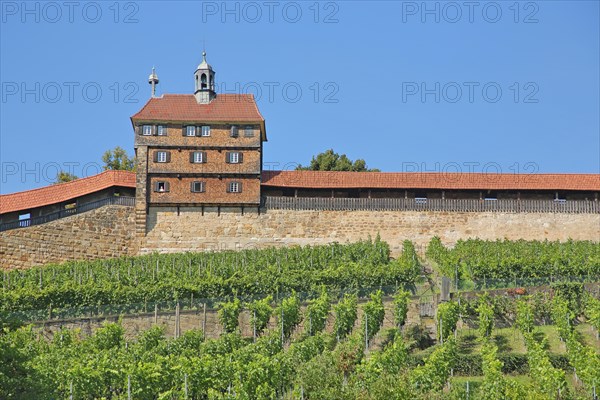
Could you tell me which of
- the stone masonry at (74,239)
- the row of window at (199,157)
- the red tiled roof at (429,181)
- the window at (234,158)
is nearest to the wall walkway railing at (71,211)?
the stone masonry at (74,239)

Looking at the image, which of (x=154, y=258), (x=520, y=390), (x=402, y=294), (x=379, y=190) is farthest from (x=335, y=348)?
(x=379, y=190)

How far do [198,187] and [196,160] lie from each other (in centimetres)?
117

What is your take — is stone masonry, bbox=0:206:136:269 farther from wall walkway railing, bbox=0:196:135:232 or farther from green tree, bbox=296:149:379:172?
green tree, bbox=296:149:379:172

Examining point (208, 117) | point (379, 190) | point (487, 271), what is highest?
point (208, 117)

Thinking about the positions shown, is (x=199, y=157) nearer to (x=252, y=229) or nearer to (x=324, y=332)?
(x=252, y=229)

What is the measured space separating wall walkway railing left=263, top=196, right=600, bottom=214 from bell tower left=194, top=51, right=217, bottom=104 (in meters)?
5.50

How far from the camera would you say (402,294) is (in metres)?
35.8

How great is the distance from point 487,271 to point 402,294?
5.81 meters

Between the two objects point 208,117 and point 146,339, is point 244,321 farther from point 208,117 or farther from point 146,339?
point 208,117

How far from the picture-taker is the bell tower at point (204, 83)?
4928cm

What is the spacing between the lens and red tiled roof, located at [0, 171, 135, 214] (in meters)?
46.1

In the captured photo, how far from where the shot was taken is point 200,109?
4825 centimetres

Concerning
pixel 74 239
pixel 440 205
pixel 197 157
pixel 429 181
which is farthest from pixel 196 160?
pixel 440 205

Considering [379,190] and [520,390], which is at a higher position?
[379,190]
